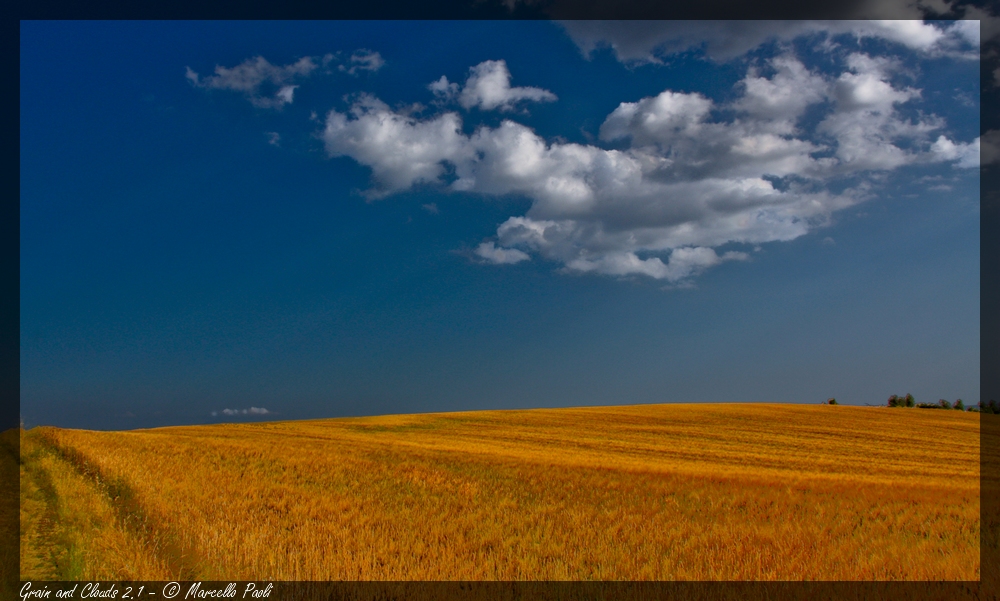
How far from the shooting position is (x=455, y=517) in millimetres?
12531

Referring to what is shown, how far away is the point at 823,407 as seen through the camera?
64500 millimetres

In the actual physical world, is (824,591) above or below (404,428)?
above

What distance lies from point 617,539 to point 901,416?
62.2 meters

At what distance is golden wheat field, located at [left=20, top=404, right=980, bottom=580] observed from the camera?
30.4ft

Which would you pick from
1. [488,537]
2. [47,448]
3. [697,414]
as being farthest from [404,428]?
[488,537]

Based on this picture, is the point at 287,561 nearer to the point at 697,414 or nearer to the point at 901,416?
the point at 697,414

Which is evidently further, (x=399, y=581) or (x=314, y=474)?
(x=314, y=474)

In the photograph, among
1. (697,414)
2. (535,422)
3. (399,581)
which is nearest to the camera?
(399,581)

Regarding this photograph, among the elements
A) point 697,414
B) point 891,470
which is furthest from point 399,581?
point 697,414

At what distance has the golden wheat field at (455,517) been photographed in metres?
9.27

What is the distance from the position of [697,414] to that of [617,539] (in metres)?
45.7

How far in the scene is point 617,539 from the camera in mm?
11203

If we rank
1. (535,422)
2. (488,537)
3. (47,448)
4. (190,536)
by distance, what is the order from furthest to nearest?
(535,422)
(47,448)
(488,537)
(190,536)

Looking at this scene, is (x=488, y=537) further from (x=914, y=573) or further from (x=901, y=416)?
(x=901, y=416)
